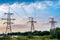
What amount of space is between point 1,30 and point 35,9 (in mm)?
620

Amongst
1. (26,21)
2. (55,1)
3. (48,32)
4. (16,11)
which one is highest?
(55,1)

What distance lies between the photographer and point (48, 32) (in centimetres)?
224

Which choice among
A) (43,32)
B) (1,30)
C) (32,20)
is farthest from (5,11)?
(43,32)

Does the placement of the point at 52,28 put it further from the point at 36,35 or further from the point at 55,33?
the point at 36,35

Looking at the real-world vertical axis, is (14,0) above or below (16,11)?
above

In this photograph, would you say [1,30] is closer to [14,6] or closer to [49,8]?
[14,6]

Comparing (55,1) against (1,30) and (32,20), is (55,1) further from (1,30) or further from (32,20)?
(1,30)

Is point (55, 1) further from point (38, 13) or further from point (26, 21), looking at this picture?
point (26, 21)

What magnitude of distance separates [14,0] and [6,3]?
13cm

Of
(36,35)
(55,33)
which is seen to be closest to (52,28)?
(55,33)

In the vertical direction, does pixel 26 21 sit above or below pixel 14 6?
below

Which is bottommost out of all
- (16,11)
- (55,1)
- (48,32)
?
(48,32)

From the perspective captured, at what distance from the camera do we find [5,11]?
2.22m

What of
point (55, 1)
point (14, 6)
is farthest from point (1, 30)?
point (55, 1)
